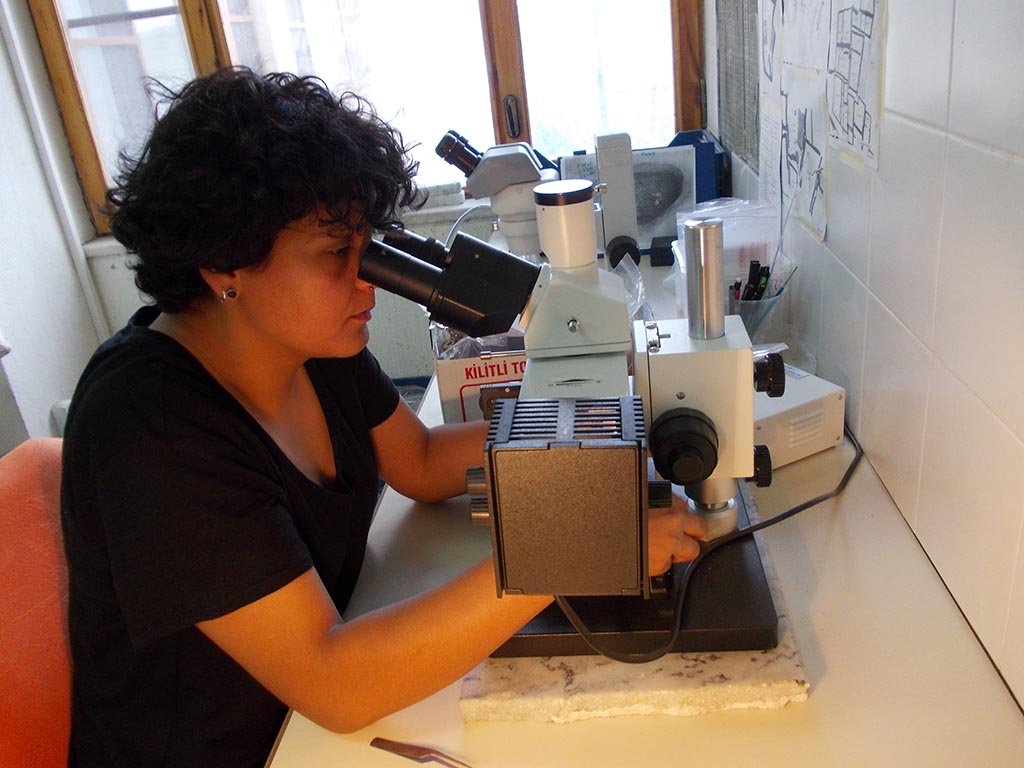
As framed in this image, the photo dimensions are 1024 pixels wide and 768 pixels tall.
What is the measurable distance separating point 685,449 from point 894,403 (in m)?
0.41

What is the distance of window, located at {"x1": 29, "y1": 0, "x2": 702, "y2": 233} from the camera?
2645mm

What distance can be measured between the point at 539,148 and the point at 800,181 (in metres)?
1.59

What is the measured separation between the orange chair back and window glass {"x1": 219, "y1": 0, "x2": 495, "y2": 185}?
196cm

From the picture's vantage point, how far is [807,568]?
88cm

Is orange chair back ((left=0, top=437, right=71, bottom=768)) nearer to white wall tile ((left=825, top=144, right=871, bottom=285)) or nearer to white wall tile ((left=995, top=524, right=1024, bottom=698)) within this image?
white wall tile ((left=995, top=524, right=1024, bottom=698))

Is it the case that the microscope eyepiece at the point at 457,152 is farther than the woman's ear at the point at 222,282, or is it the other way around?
the microscope eyepiece at the point at 457,152

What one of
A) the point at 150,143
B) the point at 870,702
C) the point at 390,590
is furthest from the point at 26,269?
the point at 870,702

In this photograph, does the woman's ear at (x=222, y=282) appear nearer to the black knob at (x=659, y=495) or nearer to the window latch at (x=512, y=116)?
the black knob at (x=659, y=495)

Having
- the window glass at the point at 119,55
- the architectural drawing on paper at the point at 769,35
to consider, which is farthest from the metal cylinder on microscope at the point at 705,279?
the window glass at the point at 119,55

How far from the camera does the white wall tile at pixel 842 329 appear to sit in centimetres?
110

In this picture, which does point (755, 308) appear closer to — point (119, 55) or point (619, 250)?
point (619, 250)

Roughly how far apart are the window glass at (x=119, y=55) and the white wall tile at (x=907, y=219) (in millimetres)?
2477

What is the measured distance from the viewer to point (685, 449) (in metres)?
0.70

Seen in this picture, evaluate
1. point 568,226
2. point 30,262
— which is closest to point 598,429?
point 568,226
